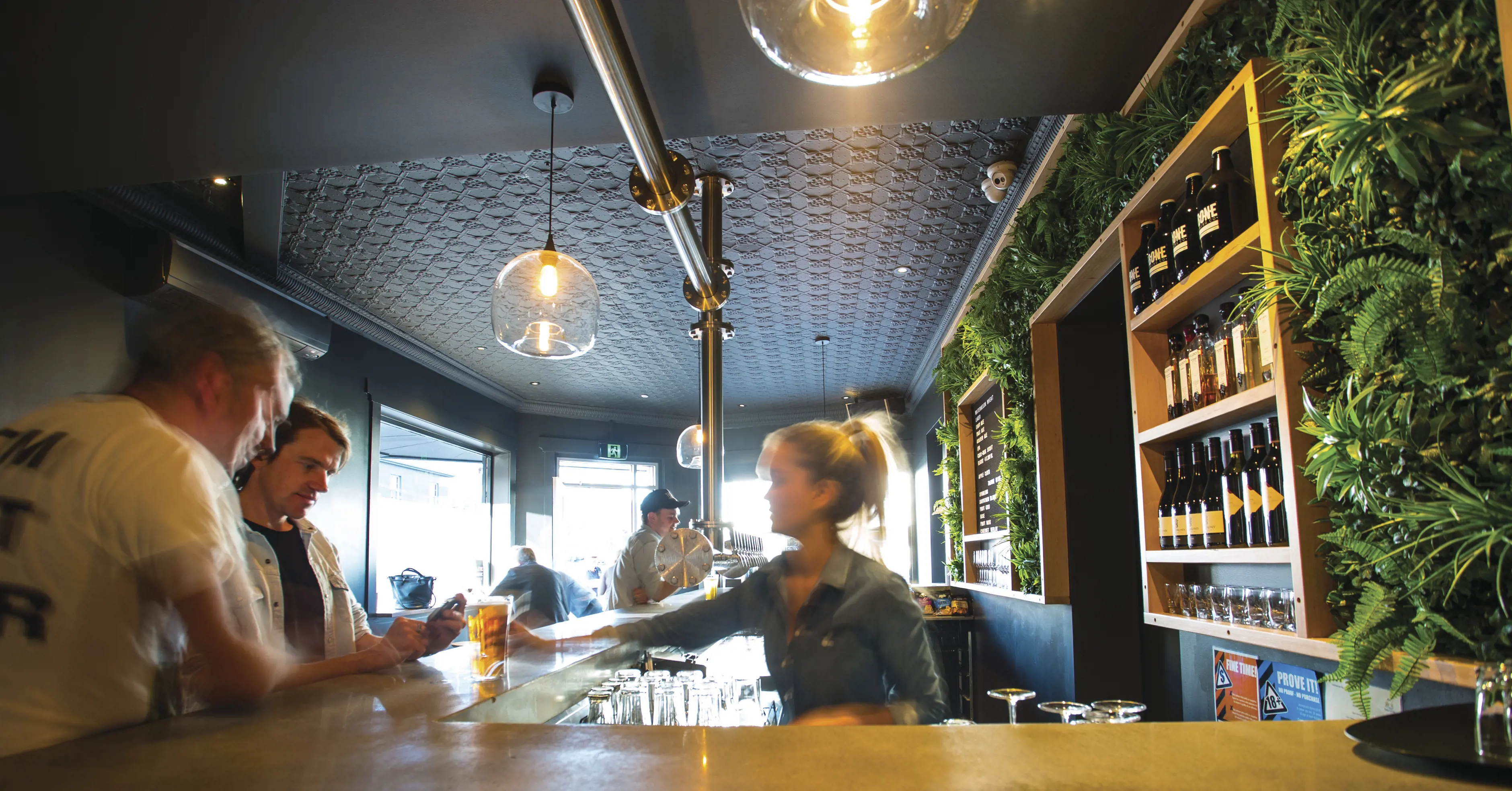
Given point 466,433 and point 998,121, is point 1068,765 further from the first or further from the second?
point 466,433

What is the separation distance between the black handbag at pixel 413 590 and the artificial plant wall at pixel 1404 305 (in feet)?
24.9

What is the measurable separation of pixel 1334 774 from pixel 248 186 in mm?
4944

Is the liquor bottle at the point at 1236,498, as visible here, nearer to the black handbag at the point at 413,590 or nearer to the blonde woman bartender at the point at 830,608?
the blonde woman bartender at the point at 830,608

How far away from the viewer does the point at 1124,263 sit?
2.34 meters

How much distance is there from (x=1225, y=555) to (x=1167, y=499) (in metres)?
0.44

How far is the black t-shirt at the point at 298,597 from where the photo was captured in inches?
90.4

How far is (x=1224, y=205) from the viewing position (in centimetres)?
185

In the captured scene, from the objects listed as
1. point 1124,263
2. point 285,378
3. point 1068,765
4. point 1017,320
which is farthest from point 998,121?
point 1068,765

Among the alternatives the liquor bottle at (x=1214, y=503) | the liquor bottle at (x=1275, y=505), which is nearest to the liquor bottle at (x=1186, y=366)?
the liquor bottle at (x=1214, y=503)

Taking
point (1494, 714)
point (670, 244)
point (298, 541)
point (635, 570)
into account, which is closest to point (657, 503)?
point (635, 570)

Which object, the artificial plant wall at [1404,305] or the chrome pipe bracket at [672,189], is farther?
the chrome pipe bracket at [672,189]

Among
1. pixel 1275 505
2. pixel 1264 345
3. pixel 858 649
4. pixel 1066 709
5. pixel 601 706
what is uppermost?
pixel 1264 345

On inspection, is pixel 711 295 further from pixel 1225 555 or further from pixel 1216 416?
pixel 1225 555

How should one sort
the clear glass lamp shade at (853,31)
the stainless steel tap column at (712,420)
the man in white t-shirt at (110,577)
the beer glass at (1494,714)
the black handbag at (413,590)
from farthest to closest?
the black handbag at (413,590) < the stainless steel tap column at (712,420) < the clear glass lamp shade at (853,31) < the man in white t-shirt at (110,577) < the beer glass at (1494,714)
